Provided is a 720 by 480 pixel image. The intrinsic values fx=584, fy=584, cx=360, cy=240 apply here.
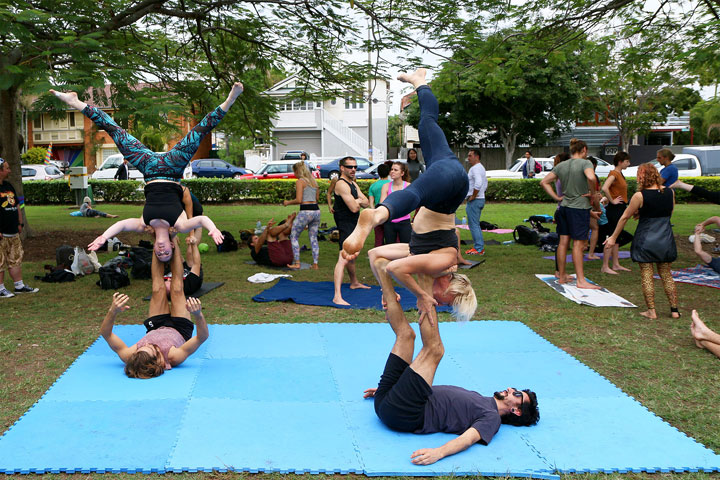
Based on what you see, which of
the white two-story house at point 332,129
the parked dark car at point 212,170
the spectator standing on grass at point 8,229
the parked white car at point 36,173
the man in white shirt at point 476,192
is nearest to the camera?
the spectator standing on grass at point 8,229

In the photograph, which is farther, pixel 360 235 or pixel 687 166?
Result: pixel 687 166

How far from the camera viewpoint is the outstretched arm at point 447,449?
3777 mm

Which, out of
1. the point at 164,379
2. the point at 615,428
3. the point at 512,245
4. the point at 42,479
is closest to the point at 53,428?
the point at 42,479

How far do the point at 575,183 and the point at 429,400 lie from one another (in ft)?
18.2

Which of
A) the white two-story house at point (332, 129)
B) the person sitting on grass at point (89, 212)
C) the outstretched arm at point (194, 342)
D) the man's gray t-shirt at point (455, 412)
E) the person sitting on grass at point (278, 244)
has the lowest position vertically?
the man's gray t-shirt at point (455, 412)

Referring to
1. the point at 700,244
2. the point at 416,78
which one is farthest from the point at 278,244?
the point at 700,244

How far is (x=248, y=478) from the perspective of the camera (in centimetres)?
371

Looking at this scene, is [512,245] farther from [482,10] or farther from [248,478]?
[248,478]

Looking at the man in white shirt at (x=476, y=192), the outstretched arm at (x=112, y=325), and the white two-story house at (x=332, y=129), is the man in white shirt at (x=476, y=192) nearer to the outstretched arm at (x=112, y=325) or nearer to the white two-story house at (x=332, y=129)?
the outstretched arm at (x=112, y=325)

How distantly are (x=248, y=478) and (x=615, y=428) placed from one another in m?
2.70

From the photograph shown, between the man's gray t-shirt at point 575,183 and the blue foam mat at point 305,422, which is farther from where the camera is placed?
the man's gray t-shirt at point 575,183

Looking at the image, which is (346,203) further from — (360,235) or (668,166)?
(360,235)

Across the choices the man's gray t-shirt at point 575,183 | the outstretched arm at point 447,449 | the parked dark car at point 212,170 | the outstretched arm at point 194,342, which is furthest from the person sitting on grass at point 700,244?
the parked dark car at point 212,170

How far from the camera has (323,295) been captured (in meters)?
8.58
